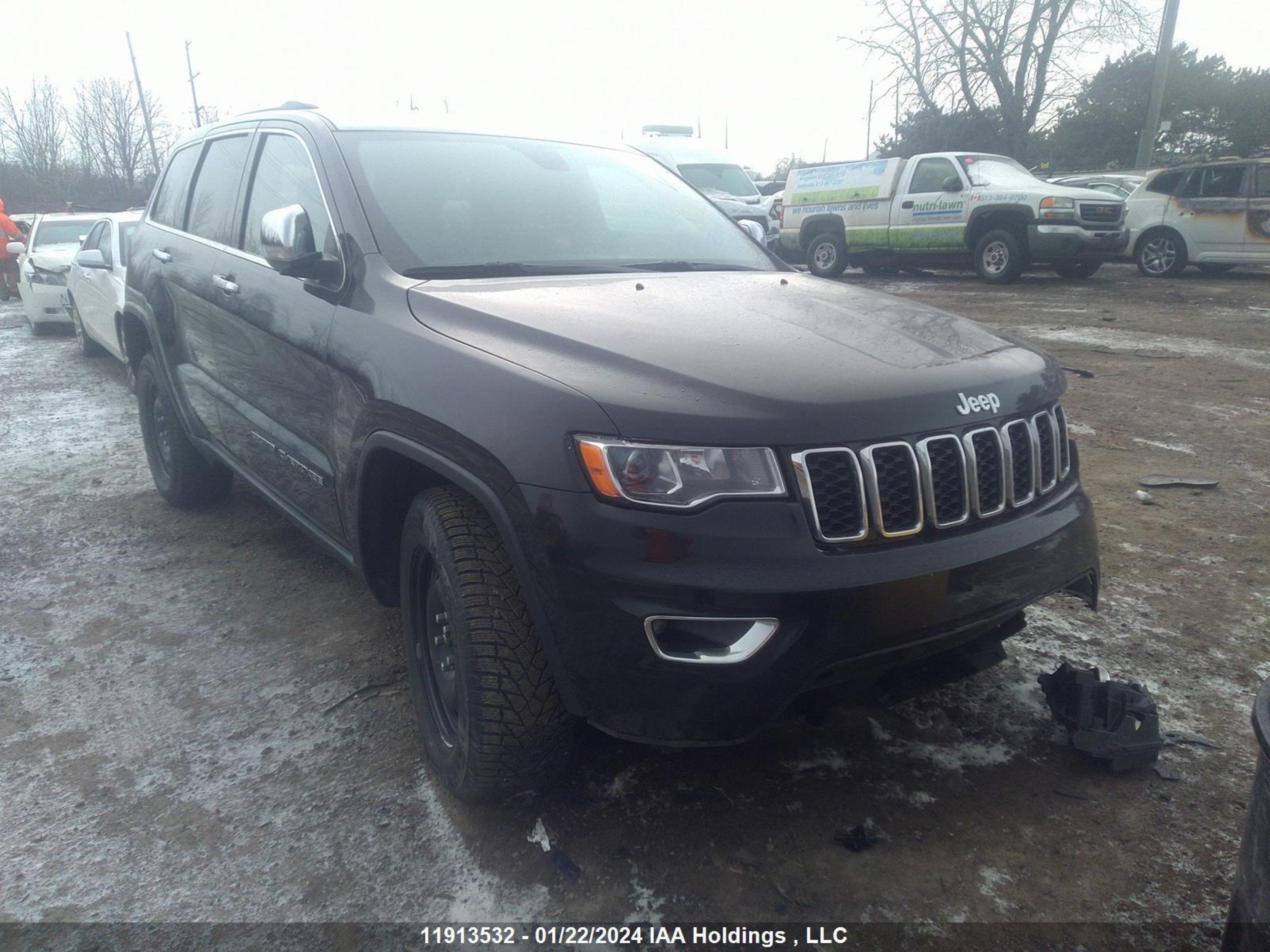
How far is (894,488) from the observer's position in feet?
6.64

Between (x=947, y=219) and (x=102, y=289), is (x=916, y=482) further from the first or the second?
(x=947, y=219)

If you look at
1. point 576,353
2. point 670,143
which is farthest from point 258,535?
point 670,143

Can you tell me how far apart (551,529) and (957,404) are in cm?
97

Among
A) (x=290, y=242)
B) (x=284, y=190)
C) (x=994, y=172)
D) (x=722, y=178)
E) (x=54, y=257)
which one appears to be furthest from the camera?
(x=722, y=178)

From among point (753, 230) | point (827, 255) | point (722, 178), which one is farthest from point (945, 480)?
point (722, 178)

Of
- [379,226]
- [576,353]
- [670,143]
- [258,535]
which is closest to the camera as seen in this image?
[576,353]

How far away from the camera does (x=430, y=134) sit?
3275 mm

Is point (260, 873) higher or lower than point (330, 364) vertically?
lower

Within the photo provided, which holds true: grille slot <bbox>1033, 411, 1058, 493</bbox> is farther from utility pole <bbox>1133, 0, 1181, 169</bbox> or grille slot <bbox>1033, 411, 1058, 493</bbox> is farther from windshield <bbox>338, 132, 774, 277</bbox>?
utility pole <bbox>1133, 0, 1181, 169</bbox>

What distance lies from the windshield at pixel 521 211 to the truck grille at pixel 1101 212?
1085 centimetres

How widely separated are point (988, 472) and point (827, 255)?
47.1ft

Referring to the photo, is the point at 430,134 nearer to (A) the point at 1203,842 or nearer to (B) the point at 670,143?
(A) the point at 1203,842

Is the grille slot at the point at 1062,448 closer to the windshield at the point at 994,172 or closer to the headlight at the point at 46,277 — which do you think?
the windshield at the point at 994,172

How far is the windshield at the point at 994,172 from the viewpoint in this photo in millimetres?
13297
